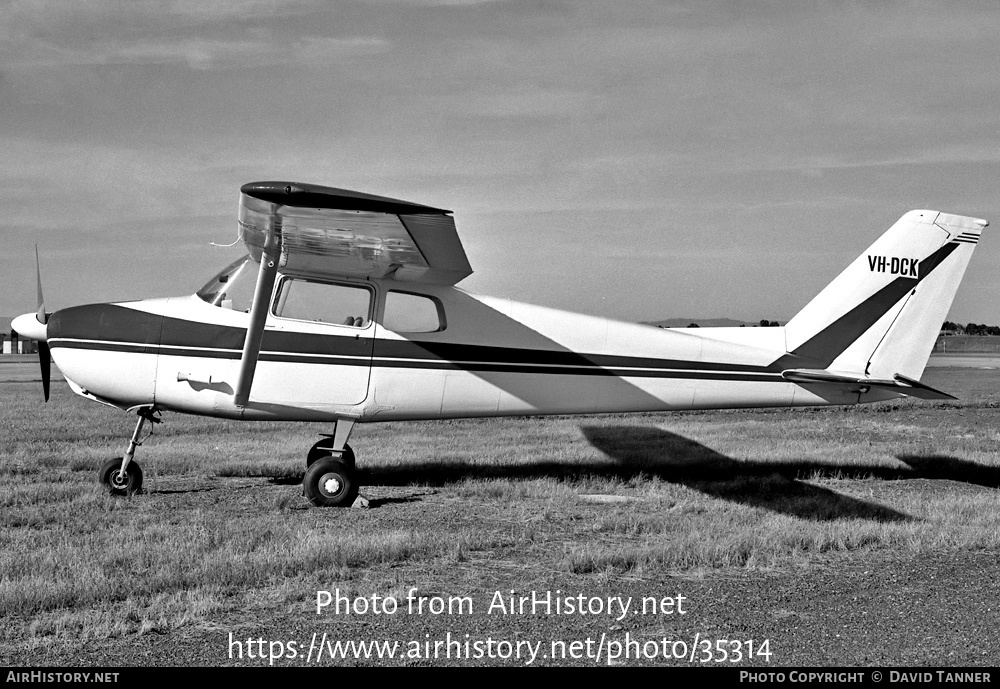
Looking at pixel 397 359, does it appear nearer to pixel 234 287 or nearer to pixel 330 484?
pixel 330 484

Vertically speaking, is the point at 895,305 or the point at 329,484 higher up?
the point at 895,305

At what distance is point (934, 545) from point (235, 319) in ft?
20.9

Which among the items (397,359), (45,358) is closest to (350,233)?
(397,359)

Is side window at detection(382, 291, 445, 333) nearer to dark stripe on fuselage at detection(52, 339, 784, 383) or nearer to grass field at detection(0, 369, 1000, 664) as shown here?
dark stripe on fuselage at detection(52, 339, 784, 383)

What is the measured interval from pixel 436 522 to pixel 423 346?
6.31 feet

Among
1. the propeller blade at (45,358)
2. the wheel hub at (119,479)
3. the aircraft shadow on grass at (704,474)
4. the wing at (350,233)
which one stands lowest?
the aircraft shadow on grass at (704,474)

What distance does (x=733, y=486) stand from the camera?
370 inches

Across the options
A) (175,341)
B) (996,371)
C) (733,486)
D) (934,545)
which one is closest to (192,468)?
(175,341)

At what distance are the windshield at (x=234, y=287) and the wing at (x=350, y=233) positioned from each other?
0.65ft

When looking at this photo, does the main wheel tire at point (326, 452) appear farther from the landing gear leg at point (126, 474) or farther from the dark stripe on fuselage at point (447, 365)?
the landing gear leg at point (126, 474)

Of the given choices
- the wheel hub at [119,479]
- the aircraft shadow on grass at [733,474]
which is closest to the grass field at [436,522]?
the aircraft shadow on grass at [733,474]

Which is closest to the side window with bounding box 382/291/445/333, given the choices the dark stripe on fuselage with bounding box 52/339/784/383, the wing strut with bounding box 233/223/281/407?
the dark stripe on fuselage with bounding box 52/339/784/383

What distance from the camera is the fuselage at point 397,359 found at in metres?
8.32

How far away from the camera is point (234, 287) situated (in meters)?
8.60
